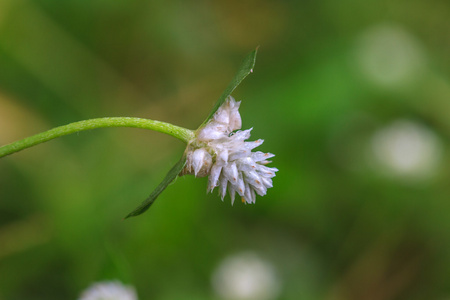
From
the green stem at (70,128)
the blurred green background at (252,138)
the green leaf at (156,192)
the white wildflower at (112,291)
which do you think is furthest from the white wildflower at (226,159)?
the blurred green background at (252,138)

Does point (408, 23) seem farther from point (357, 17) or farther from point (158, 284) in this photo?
point (158, 284)

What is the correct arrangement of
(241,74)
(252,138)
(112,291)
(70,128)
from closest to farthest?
(70,128), (241,74), (112,291), (252,138)

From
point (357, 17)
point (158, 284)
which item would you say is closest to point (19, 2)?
point (158, 284)

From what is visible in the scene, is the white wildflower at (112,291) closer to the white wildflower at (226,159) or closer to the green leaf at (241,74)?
the white wildflower at (226,159)

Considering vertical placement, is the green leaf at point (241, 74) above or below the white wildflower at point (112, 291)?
above

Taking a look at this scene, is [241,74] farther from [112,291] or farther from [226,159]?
[112,291]

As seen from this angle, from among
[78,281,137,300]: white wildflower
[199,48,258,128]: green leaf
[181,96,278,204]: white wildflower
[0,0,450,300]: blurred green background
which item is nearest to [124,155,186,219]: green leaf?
[181,96,278,204]: white wildflower

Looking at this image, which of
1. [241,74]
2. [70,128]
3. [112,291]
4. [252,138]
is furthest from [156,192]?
[252,138]
